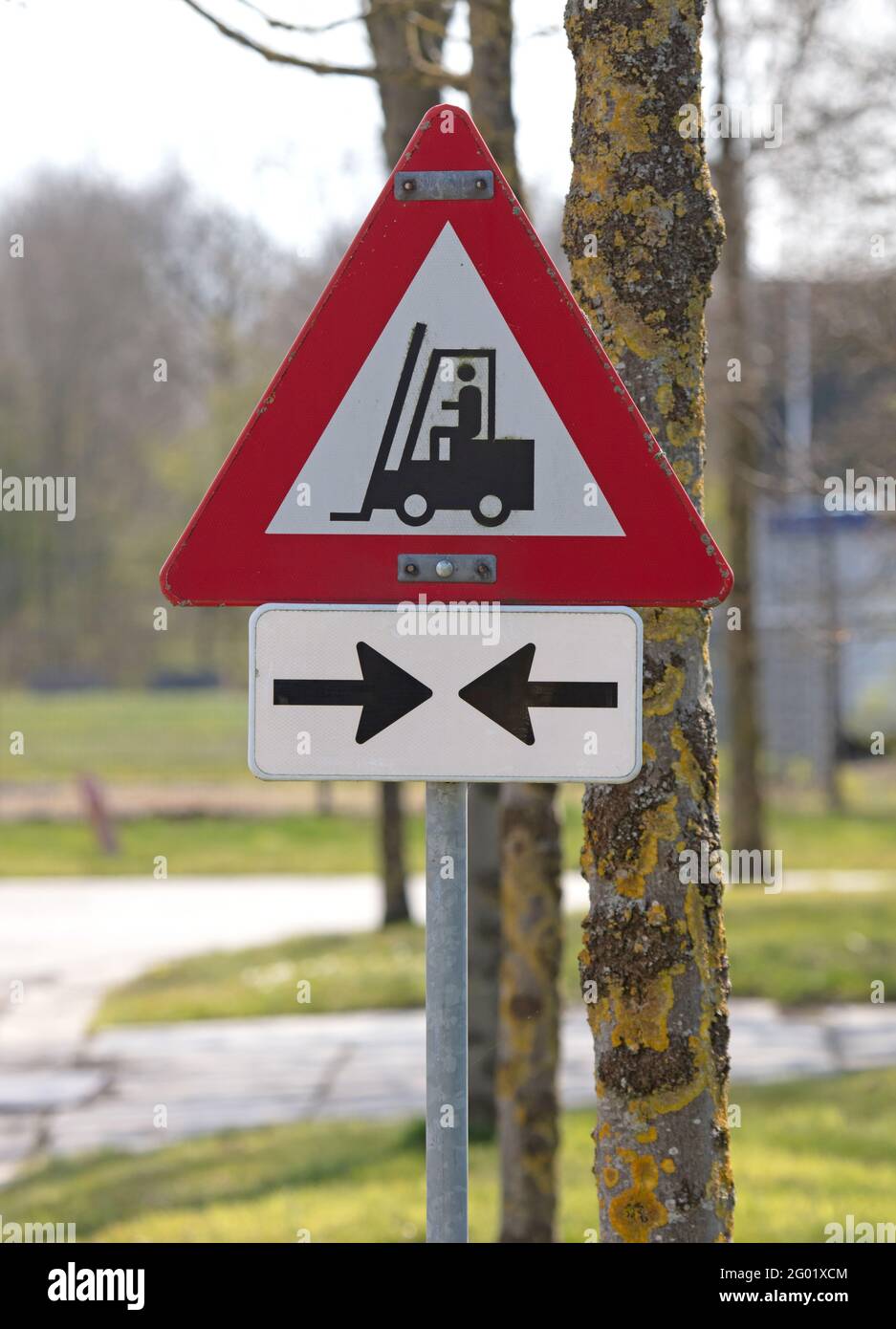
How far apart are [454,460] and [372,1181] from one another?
4.54 m

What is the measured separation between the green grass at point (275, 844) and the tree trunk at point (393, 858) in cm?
405

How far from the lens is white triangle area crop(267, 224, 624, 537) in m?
2.26

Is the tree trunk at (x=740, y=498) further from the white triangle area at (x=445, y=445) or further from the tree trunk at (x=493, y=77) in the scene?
the white triangle area at (x=445, y=445)

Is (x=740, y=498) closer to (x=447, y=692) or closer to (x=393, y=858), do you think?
(x=393, y=858)

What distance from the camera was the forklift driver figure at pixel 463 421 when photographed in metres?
2.27

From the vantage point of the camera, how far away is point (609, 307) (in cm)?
273

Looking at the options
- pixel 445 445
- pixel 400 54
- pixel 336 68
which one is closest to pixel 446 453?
pixel 445 445

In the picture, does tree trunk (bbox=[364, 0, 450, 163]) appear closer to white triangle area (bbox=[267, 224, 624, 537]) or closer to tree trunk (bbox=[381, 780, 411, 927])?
white triangle area (bbox=[267, 224, 624, 537])

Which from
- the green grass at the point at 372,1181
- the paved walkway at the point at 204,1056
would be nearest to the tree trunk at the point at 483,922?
the green grass at the point at 372,1181

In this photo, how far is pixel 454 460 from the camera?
227 centimetres

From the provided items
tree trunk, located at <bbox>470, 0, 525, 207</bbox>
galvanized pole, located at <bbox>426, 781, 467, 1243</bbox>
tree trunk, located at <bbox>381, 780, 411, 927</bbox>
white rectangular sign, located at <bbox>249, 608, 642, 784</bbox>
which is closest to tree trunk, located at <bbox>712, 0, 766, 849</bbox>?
tree trunk, located at <bbox>381, 780, 411, 927</bbox>

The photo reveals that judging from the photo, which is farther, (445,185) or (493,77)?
(493,77)

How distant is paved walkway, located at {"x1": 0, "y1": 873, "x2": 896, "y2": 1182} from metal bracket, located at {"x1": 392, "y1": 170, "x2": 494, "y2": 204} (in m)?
5.37
